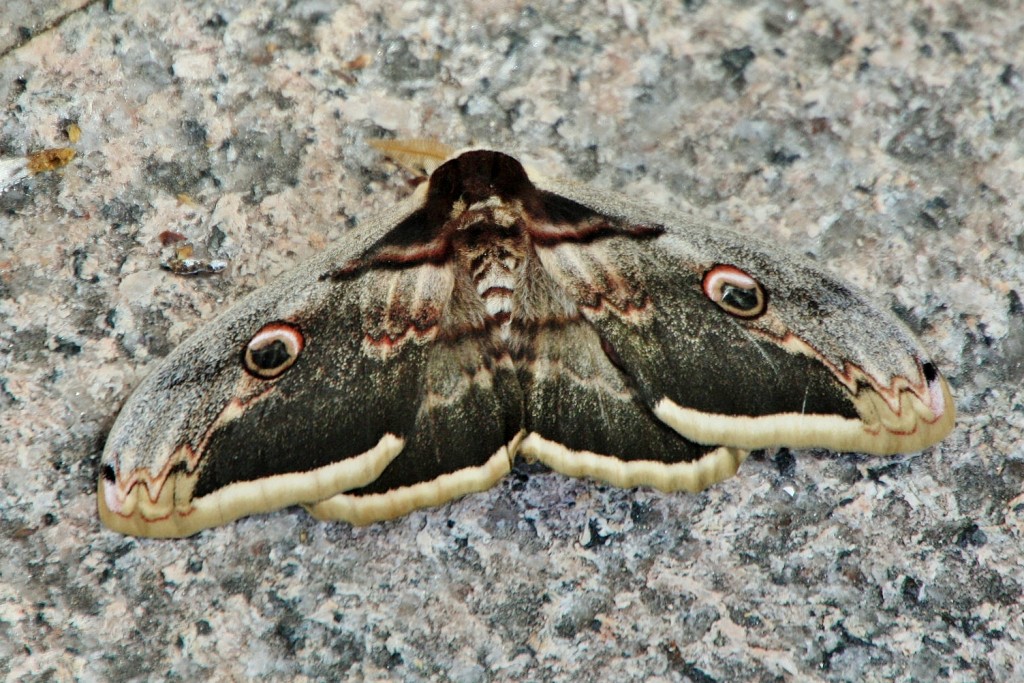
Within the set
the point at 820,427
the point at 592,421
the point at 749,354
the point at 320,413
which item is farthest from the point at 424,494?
the point at 820,427

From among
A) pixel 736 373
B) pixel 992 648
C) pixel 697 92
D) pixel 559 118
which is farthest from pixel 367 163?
pixel 992 648

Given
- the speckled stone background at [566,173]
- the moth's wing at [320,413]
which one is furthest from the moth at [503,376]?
the speckled stone background at [566,173]

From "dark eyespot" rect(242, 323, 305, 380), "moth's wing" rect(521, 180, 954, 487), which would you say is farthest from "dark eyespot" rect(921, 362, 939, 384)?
"dark eyespot" rect(242, 323, 305, 380)

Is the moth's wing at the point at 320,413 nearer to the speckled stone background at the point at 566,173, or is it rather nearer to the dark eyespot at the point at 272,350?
the dark eyespot at the point at 272,350

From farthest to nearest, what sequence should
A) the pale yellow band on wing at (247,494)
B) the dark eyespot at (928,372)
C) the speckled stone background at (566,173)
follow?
the speckled stone background at (566,173), the dark eyespot at (928,372), the pale yellow band on wing at (247,494)

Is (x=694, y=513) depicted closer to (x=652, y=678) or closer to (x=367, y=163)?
(x=652, y=678)

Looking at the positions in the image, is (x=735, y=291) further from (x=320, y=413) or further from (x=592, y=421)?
(x=320, y=413)

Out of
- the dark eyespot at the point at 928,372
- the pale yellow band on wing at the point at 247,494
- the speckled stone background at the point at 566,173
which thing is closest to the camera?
the pale yellow band on wing at the point at 247,494
